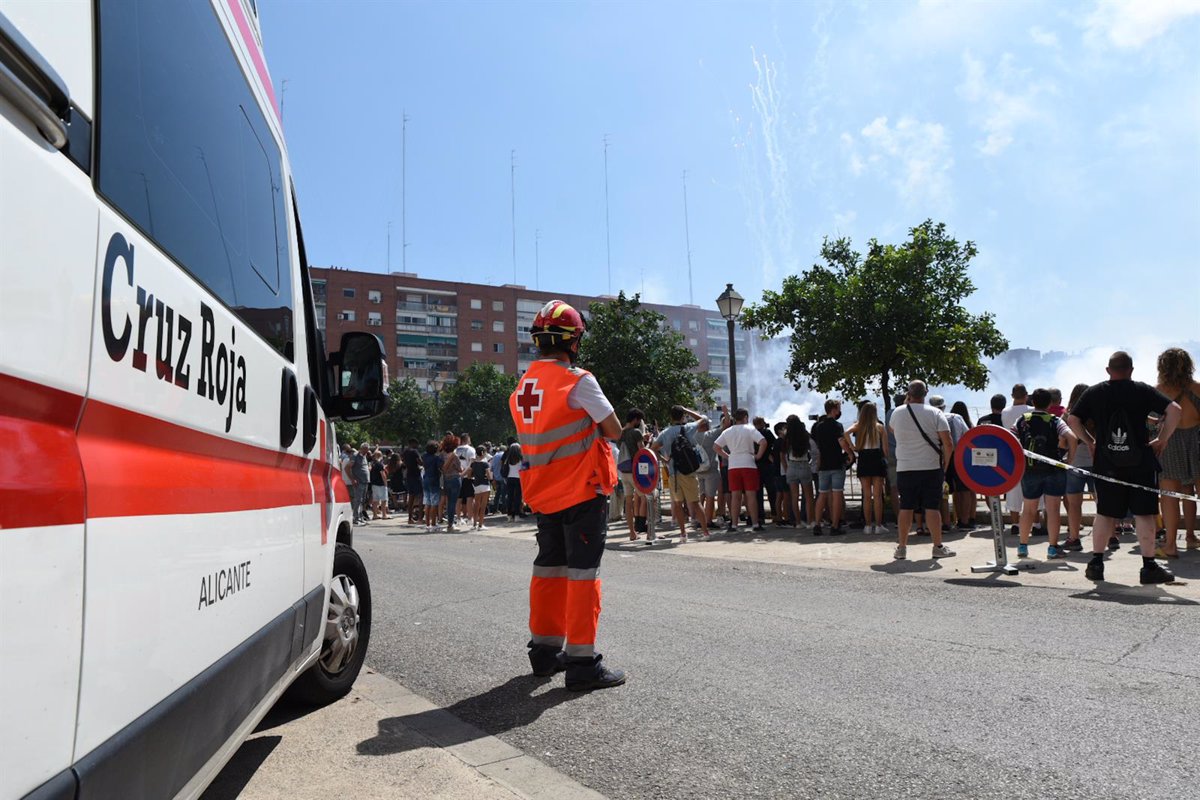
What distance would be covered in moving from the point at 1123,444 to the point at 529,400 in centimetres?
535

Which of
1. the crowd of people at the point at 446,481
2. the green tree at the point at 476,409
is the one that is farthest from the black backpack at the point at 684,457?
the green tree at the point at 476,409

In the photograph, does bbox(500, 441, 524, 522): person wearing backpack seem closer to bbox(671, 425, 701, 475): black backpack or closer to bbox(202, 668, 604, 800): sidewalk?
bbox(671, 425, 701, 475): black backpack

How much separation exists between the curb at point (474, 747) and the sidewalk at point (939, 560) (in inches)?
201

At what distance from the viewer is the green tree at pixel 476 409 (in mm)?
81750

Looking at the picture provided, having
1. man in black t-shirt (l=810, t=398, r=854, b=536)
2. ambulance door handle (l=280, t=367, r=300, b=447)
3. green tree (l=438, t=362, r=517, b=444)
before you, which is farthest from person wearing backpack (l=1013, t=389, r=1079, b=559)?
green tree (l=438, t=362, r=517, b=444)

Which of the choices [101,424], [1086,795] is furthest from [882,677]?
[101,424]

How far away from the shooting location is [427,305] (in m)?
99.4

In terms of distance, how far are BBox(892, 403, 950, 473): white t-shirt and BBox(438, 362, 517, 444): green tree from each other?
73.0 meters

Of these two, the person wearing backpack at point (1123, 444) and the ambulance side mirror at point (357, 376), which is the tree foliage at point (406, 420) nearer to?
the person wearing backpack at point (1123, 444)

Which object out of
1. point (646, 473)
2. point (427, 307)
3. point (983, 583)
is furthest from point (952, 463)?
point (427, 307)

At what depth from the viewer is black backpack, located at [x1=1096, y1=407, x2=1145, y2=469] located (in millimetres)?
7414

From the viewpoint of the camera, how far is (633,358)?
38312mm

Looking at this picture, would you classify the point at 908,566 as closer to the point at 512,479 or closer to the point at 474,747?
the point at 474,747

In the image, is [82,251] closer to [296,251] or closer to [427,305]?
[296,251]
